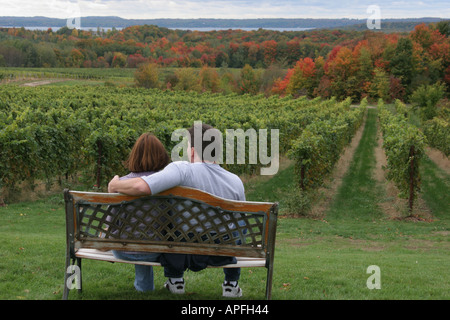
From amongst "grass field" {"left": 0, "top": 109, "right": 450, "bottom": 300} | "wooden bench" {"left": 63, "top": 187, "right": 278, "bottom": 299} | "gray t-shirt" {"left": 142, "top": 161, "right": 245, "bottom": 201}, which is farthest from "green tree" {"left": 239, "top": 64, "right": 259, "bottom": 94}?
"wooden bench" {"left": 63, "top": 187, "right": 278, "bottom": 299}

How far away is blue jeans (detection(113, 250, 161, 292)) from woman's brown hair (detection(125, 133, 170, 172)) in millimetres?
710

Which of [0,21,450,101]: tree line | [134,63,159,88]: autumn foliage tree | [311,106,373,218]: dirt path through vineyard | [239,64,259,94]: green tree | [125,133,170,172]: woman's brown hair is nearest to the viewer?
[125,133,170,172]: woman's brown hair

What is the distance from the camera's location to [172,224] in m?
3.94

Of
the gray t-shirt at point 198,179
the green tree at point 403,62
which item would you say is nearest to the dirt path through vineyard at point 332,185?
the gray t-shirt at point 198,179

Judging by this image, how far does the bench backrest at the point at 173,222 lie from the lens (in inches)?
150

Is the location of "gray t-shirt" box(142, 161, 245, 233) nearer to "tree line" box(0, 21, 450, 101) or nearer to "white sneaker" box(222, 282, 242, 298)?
"white sneaker" box(222, 282, 242, 298)

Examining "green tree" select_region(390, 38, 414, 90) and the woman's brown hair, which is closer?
the woman's brown hair

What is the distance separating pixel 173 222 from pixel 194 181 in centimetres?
38

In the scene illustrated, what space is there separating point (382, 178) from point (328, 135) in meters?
3.35

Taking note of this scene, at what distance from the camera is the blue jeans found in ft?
13.2

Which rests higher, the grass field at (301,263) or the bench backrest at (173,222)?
the bench backrest at (173,222)

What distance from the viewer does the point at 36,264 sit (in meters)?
5.07

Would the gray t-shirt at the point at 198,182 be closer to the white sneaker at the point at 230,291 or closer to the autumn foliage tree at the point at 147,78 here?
the white sneaker at the point at 230,291

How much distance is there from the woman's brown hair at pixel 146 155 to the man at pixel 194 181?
8.2 inches
